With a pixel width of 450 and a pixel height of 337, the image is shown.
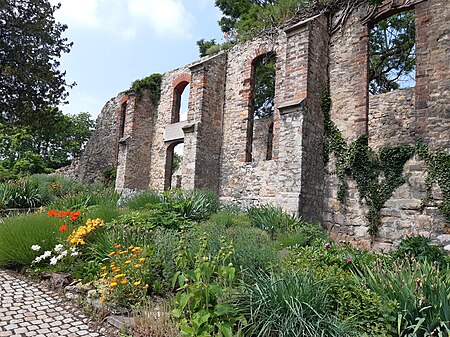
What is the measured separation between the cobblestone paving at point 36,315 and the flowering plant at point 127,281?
35 cm

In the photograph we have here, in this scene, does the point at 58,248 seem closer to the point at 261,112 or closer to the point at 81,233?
the point at 81,233

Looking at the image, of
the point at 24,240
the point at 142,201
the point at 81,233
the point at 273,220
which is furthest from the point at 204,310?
the point at 142,201

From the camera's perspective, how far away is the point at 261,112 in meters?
18.8

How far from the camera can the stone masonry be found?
7047mm

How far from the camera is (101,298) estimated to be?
10.7ft

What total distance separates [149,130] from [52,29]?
700 centimetres

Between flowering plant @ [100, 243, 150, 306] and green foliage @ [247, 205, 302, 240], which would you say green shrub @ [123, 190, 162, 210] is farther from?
flowering plant @ [100, 243, 150, 306]

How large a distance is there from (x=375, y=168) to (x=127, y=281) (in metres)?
6.49

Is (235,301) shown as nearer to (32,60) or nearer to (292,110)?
(292,110)

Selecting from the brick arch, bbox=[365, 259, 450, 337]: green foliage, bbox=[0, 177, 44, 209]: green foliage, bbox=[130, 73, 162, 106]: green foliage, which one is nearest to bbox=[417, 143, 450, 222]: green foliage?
bbox=[365, 259, 450, 337]: green foliage

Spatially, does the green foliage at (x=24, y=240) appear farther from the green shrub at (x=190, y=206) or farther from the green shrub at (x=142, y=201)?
the green shrub at (x=142, y=201)

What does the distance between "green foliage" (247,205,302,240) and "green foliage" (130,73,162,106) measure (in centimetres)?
994

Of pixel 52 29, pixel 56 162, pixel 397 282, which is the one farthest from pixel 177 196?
pixel 56 162

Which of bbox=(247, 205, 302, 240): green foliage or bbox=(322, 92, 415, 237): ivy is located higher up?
bbox=(322, 92, 415, 237): ivy
